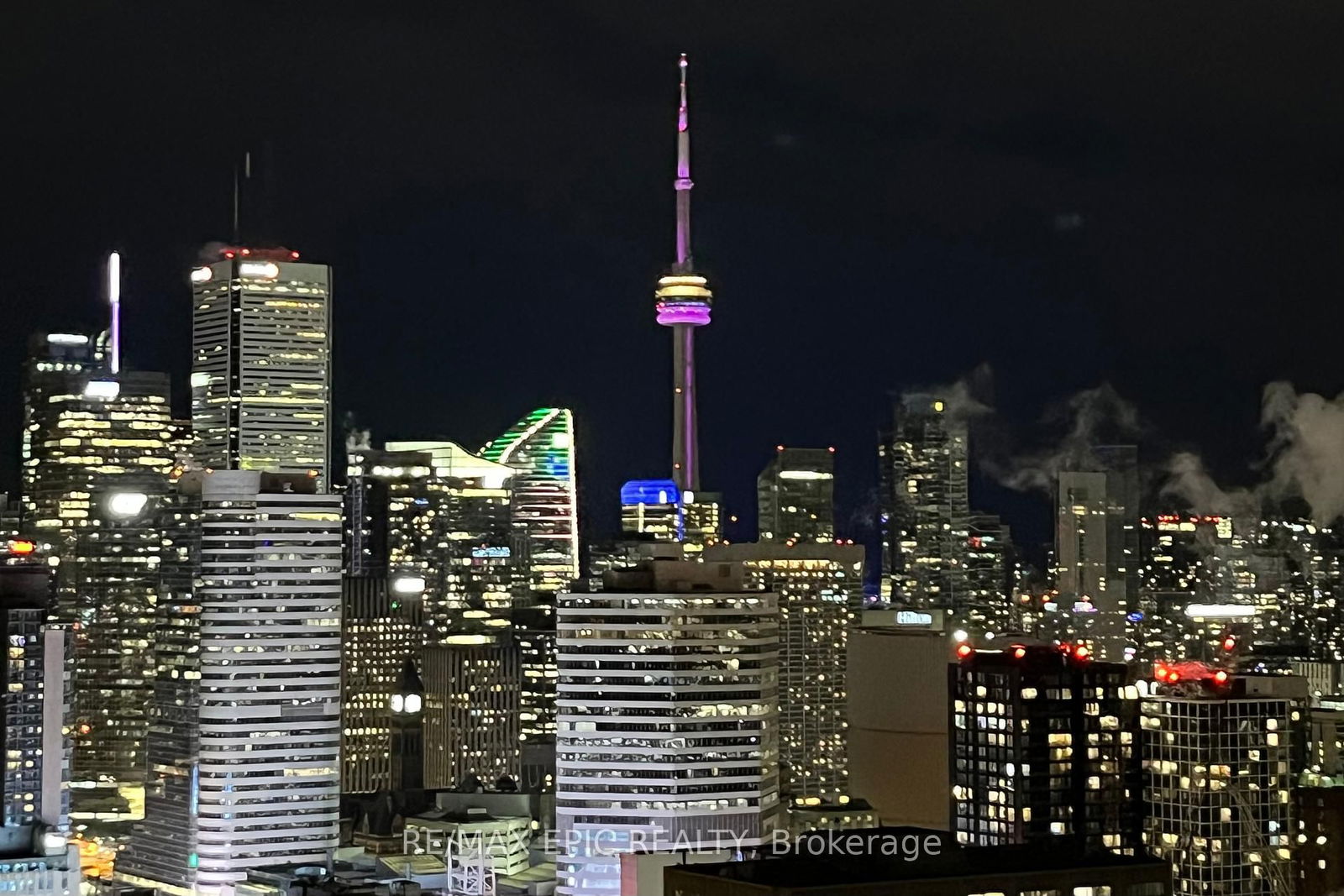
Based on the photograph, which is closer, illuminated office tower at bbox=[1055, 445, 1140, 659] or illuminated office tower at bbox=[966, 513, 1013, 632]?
illuminated office tower at bbox=[1055, 445, 1140, 659]

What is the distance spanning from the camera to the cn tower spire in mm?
44656

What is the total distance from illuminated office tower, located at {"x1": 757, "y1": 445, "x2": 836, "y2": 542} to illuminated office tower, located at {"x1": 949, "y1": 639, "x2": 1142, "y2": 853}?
20088 mm

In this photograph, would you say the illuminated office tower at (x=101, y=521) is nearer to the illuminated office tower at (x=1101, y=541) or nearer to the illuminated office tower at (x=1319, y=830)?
the illuminated office tower at (x=1101, y=541)

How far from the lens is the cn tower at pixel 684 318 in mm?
47312

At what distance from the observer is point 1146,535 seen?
32.4m

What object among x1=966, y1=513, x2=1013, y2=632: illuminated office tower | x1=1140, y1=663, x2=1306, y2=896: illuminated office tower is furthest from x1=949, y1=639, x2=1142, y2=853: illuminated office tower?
x1=966, y1=513, x2=1013, y2=632: illuminated office tower

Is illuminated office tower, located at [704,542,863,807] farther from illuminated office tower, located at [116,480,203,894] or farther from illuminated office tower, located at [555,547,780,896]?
illuminated office tower, located at [116,480,203,894]

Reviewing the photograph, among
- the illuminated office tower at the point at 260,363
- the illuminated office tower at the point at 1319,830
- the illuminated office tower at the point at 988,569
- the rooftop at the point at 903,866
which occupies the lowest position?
the illuminated office tower at the point at 1319,830

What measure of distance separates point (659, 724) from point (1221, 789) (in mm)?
6738

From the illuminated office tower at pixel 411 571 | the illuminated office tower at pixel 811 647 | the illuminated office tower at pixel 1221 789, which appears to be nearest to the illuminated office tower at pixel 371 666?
the illuminated office tower at pixel 411 571

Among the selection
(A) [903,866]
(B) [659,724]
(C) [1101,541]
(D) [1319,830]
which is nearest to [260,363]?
(C) [1101,541]

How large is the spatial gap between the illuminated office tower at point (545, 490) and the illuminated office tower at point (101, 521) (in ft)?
29.2

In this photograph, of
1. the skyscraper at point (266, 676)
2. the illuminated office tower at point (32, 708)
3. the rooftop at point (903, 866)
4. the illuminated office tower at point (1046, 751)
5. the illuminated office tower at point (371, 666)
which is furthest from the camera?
the illuminated office tower at point (371, 666)

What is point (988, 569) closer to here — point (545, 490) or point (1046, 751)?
point (1046, 751)
